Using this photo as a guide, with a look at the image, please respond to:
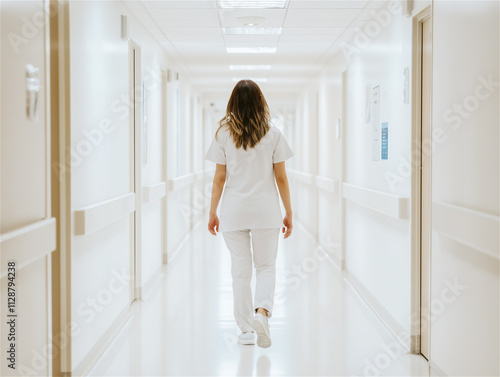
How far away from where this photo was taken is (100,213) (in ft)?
11.4

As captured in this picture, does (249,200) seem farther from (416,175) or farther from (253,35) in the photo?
(253,35)

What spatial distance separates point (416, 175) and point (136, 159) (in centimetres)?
259

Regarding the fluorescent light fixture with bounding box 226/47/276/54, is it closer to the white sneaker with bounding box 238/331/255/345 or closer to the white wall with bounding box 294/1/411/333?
the white wall with bounding box 294/1/411/333

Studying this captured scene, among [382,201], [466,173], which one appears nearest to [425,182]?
[382,201]

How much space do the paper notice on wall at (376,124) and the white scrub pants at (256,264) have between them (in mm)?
1602

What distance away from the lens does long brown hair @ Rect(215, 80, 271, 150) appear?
361 centimetres

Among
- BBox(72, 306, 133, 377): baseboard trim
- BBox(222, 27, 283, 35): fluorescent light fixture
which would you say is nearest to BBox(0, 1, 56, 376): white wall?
BBox(72, 306, 133, 377): baseboard trim

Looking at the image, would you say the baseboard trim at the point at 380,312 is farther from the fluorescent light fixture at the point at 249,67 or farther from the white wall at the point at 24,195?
the fluorescent light fixture at the point at 249,67

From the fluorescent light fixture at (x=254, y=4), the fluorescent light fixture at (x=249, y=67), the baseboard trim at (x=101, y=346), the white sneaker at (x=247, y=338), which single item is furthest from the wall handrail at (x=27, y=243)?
the fluorescent light fixture at (x=249, y=67)

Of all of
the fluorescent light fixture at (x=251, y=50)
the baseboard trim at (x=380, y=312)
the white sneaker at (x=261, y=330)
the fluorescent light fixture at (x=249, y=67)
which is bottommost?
the baseboard trim at (x=380, y=312)

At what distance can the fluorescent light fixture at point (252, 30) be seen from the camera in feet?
18.8

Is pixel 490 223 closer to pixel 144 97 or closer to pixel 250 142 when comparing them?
pixel 250 142

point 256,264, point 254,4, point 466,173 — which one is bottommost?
point 256,264

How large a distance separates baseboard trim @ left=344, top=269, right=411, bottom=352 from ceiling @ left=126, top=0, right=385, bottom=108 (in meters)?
2.52
